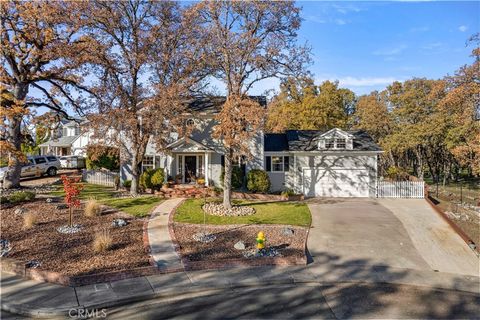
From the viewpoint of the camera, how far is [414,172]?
48.7 metres

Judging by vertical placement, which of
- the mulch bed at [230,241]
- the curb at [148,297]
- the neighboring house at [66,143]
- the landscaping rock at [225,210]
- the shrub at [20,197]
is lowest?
the curb at [148,297]

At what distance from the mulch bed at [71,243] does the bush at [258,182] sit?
30.2ft

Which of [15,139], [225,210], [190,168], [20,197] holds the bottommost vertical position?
[225,210]

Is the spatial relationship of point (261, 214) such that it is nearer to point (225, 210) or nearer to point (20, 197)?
point (225, 210)

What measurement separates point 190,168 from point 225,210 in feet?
24.9

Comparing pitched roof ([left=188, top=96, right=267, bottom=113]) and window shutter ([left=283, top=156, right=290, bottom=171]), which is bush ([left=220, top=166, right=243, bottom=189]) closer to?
window shutter ([left=283, top=156, right=290, bottom=171])

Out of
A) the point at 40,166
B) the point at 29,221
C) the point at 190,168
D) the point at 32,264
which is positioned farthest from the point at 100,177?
the point at 32,264

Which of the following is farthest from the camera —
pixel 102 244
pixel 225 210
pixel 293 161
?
pixel 293 161

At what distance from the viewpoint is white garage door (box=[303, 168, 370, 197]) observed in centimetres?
2320

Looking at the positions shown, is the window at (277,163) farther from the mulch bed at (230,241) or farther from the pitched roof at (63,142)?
the pitched roof at (63,142)

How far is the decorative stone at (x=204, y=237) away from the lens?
12.3m

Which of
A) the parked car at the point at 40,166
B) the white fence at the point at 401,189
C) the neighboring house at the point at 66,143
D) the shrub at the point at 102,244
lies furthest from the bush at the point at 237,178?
the neighboring house at the point at 66,143

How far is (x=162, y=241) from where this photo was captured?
474 inches

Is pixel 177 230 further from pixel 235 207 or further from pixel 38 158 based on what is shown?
pixel 38 158
